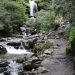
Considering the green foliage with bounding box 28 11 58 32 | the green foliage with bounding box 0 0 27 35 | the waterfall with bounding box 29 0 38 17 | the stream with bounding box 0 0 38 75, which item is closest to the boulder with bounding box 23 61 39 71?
the stream with bounding box 0 0 38 75

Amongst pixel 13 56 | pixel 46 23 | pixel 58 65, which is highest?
pixel 46 23

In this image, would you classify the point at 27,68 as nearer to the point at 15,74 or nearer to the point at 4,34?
the point at 15,74

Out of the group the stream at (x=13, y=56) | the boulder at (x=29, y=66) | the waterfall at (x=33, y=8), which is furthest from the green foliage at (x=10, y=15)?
the waterfall at (x=33, y=8)

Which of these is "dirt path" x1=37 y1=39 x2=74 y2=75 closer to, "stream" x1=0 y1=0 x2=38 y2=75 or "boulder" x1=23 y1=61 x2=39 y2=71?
"boulder" x1=23 y1=61 x2=39 y2=71

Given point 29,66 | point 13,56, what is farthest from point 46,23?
point 29,66

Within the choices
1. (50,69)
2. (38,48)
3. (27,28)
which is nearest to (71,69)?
(50,69)

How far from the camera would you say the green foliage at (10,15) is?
1426 cm

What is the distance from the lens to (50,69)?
5.05 m

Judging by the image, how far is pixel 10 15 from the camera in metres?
15.8

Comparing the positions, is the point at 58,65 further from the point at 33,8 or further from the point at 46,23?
the point at 33,8

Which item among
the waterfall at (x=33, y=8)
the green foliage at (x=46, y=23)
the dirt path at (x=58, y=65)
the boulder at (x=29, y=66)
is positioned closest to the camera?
the dirt path at (x=58, y=65)

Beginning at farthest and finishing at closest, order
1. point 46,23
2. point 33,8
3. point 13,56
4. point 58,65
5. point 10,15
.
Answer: point 33,8
point 46,23
point 10,15
point 13,56
point 58,65

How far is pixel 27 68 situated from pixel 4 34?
1022cm

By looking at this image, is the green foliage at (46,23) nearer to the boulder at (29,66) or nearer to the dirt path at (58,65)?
the dirt path at (58,65)
